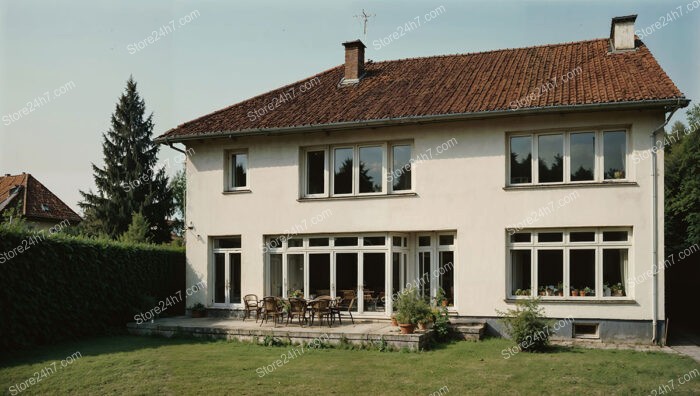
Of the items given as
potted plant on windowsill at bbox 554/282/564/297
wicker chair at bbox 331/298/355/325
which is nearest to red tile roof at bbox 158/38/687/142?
potted plant on windowsill at bbox 554/282/564/297

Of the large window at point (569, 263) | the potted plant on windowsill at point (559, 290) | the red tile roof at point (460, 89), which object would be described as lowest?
the potted plant on windowsill at point (559, 290)

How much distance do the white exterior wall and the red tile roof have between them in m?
0.52

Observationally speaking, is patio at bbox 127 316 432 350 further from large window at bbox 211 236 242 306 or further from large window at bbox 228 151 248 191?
large window at bbox 228 151 248 191

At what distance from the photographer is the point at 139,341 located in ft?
50.0

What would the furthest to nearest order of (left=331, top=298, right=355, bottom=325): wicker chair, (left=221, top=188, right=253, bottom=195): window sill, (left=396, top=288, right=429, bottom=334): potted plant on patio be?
1. (left=221, top=188, right=253, bottom=195): window sill
2. (left=331, top=298, right=355, bottom=325): wicker chair
3. (left=396, top=288, right=429, bottom=334): potted plant on patio

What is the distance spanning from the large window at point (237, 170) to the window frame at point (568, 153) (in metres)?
7.87

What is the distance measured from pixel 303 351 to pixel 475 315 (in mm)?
4828

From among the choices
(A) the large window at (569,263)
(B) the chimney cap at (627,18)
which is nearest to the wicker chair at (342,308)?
(A) the large window at (569,263)

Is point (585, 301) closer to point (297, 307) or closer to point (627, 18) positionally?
point (297, 307)

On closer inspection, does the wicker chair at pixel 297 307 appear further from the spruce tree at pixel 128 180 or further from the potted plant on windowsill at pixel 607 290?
the spruce tree at pixel 128 180

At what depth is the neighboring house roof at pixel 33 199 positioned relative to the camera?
38.7 metres

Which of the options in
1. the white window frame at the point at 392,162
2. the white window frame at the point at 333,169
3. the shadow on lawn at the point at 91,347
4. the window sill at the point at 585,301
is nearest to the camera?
the shadow on lawn at the point at 91,347

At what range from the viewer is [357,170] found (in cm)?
1762

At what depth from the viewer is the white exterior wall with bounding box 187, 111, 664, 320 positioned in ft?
49.3
